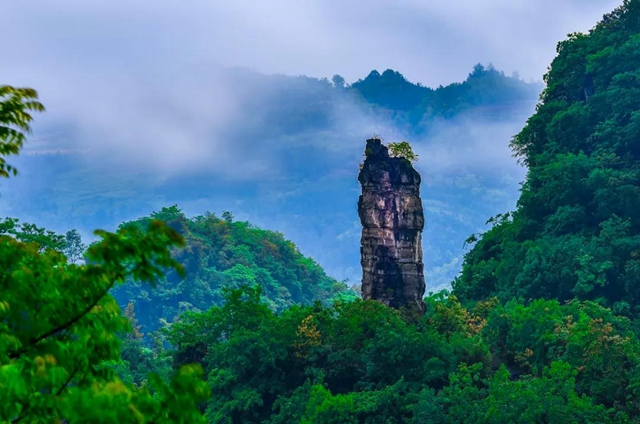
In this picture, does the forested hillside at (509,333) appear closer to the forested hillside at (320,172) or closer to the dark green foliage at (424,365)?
the dark green foliage at (424,365)

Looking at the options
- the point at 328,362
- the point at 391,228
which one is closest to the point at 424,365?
the point at 328,362

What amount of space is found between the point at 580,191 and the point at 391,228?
31.0 feet

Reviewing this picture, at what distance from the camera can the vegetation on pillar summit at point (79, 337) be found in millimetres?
6117

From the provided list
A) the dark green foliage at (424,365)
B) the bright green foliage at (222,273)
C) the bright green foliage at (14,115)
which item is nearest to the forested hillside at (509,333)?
the dark green foliage at (424,365)

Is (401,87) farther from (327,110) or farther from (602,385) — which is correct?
(602,385)

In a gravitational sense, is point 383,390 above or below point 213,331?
below

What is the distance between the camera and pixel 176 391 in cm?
657

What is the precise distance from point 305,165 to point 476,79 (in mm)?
37259

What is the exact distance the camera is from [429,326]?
26312 millimetres

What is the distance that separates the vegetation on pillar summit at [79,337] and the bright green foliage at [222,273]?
5764 centimetres

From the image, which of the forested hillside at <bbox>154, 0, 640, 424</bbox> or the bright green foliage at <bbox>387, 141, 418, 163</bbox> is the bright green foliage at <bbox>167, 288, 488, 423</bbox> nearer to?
the forested hillside at <bbox>154, 0, 640, 424</bbox>

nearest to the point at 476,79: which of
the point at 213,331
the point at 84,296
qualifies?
the point at 213,331

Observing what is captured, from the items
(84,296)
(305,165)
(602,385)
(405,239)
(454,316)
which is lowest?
(84,296)

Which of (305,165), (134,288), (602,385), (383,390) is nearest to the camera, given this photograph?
(602,385)
